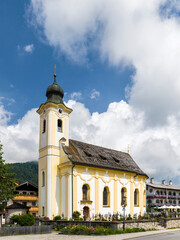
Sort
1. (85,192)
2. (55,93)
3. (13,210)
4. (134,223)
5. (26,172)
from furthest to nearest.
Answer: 1. (26,172)
2. (13,210)
3. (55,93)
4. (85,192)
5. (134,223)

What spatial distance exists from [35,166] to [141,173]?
3392 inches

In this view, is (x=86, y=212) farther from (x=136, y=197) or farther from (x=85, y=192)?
(x=136, y=197)

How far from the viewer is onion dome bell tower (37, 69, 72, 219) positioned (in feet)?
111

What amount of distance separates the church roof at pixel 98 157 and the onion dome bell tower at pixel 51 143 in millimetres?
1773

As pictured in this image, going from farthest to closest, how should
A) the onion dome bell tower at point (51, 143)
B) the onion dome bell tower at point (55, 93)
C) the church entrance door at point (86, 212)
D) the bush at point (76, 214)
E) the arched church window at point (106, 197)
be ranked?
the onion dome bell tower at point (55, 93) → the arched church window at point (106, 197) → the church entrance door at point (86, 212) → the onion dome bell tower at point (51, 143) → the bush at point (76, 214)

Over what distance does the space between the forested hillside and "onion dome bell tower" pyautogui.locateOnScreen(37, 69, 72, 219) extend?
54.7 metres

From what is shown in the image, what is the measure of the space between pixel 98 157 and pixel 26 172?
74160 millimetres

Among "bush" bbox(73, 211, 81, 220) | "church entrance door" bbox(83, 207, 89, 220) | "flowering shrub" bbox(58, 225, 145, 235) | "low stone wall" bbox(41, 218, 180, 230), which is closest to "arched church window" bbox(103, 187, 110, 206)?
"church entrance door" bbox(83, 207, 89, 220)

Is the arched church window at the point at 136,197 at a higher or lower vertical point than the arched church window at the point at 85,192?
lower

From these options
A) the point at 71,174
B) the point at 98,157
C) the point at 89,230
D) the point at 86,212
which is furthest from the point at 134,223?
the point at 98,157

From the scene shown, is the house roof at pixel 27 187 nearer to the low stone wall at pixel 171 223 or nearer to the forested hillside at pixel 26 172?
the low stone wall at pixel 171 223

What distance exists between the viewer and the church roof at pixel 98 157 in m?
35.8

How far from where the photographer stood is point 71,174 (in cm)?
3312

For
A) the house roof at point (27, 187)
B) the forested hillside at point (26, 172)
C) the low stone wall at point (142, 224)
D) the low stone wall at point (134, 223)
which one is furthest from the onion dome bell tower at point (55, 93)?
the forested hillside at point (26, 172)
